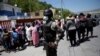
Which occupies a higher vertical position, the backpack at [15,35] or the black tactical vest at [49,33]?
Answer: the black tactical vest at [49,33]

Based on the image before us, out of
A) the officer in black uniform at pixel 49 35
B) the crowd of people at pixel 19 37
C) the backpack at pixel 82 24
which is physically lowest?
the crowd of people at pixel 19 37

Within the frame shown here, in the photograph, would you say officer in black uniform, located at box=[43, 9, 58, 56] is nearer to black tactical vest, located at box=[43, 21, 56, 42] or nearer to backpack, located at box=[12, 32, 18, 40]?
black tactical vest, located at box=[43, 21, 56, 42]

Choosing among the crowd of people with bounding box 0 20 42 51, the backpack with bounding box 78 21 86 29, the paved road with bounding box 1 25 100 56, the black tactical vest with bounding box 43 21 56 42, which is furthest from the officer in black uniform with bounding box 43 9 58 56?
the backpack with bounding box 78 21 86 29

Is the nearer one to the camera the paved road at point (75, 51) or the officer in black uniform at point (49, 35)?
the officer in black uniform at point (49, 35)

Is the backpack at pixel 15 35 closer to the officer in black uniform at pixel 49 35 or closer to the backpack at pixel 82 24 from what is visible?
the backpack at pixel 82 24

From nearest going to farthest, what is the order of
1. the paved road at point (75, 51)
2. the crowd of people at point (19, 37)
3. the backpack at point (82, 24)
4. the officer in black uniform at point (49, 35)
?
the officer in black uniform at point (49, 35), the paved road at point (75, 51), the crowd of people at point (19, 37), the backpack at point (82, 24)

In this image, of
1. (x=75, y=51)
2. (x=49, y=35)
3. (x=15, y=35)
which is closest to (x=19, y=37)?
(x=15, y=35)

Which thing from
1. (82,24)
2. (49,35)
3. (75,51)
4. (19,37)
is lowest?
(19,37)

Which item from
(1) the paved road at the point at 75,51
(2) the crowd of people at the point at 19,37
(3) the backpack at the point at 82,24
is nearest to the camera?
(1) the paved road at the point at 75,51

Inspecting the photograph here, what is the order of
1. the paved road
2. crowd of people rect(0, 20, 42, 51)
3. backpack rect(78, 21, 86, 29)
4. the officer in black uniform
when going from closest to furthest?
the officer in black uniform
the paved road
crowd of people rect(0, 20, 42, 51)
backpack rect(78, 21, 86, 29)

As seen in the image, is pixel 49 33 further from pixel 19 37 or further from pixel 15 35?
pixel 19 37

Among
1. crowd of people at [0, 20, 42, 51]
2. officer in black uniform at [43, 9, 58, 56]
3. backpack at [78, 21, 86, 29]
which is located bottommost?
crowd of people at [0, 20, 42, 51]

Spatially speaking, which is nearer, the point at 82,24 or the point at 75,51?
the point at 75,51

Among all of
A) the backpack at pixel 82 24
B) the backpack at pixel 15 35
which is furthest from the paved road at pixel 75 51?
the backpack at pixel 82 24
